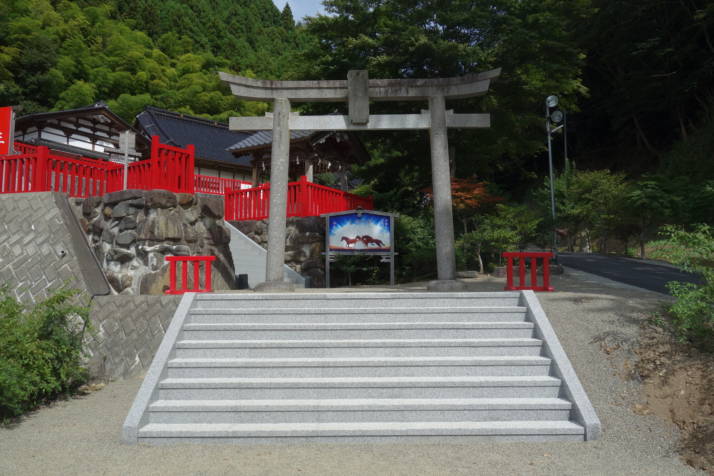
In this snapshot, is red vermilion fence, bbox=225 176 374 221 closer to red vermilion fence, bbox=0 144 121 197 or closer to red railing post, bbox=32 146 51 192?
red vermilion fence, bbox=0 144 121 197

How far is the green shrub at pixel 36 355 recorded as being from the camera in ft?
15.3

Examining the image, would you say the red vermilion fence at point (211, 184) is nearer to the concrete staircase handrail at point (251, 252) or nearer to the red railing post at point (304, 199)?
the concrete staircase handrail at point (251, 252)

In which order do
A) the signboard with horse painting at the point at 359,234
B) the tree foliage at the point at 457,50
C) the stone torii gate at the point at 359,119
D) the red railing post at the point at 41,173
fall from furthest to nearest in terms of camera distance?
the tree foliage at the point at 457,50 → the signboard with horse painting at the point at 359,234 → the red railing post at the point at 41,173 → the stone torii gate at the point at 359,119

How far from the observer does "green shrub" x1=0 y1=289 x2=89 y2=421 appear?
4.66m

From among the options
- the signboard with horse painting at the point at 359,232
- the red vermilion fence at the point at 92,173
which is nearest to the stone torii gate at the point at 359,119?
the red vermilion fence at the point at 92,173

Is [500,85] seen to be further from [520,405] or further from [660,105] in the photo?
[660,105]

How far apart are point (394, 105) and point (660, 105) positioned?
17397mm

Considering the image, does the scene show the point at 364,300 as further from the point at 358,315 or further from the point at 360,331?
the point at 360,331

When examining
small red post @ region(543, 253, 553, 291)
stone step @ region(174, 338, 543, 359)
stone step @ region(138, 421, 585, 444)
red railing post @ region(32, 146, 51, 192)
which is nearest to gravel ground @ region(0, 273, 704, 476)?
stone step @ region(138, 421, 585, 444)

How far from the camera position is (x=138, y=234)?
28.1ft

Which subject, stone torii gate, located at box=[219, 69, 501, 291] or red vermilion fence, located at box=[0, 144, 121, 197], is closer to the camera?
stone torii gate, located at box=[219, 69, 501, 291]

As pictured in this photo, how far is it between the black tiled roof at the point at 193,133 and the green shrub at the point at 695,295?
67.3 ft

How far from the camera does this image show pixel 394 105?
1470 cm

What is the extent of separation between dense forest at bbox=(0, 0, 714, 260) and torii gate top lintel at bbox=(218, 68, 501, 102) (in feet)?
12.9
